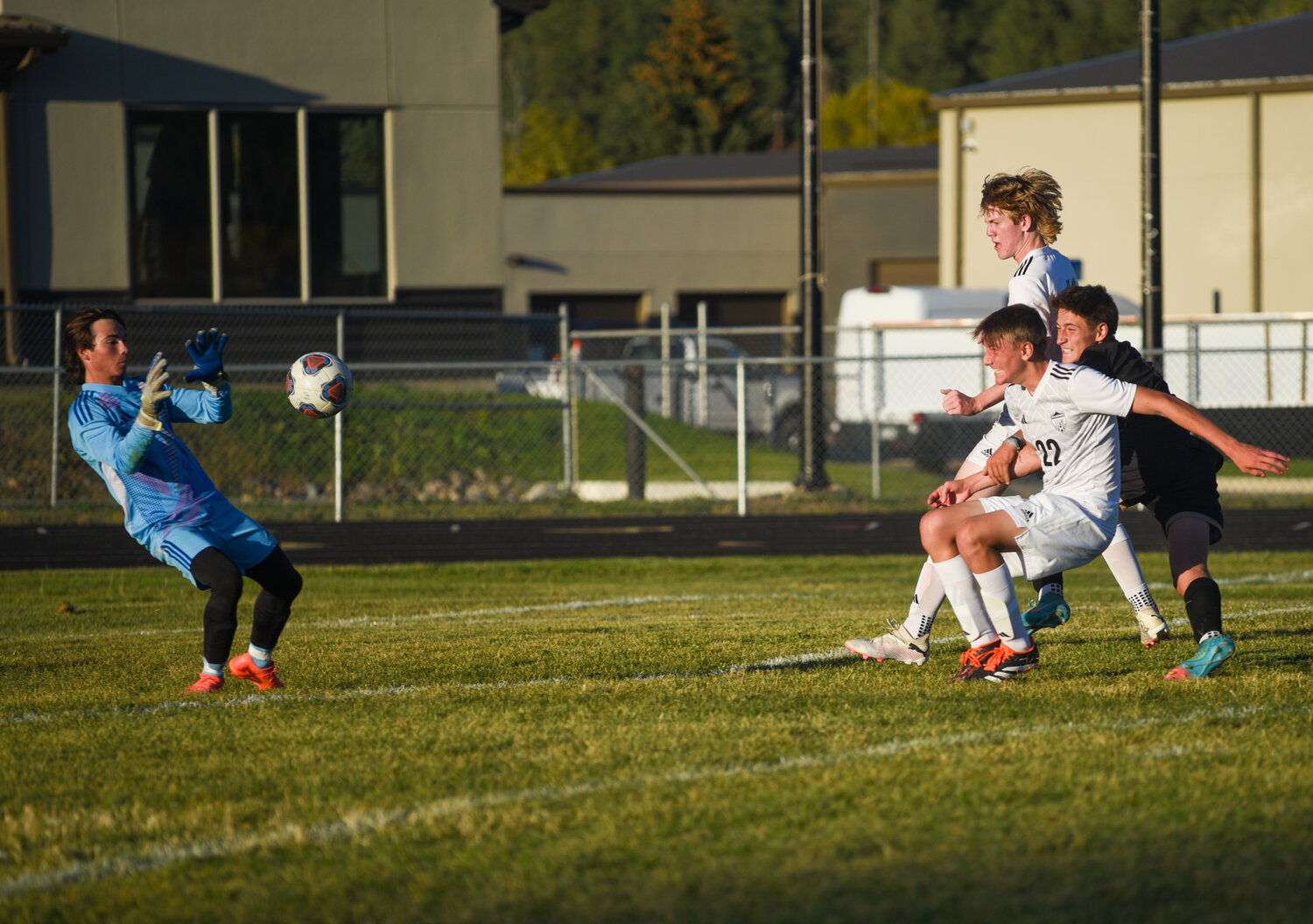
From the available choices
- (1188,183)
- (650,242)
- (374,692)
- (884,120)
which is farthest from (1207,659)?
(884,120)

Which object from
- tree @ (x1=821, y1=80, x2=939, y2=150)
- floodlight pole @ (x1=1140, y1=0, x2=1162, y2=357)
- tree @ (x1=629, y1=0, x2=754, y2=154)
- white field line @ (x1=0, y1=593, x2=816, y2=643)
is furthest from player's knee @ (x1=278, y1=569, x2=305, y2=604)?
tree @ (x1=821, y1=80, x2=939, y2=150)

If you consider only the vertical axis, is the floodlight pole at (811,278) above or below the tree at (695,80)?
below

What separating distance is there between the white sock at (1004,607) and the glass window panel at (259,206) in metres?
15.4

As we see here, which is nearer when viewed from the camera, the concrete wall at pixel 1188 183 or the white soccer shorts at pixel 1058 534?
the white soccer shorts at pixel 1058 534

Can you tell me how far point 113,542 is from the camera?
13.8m

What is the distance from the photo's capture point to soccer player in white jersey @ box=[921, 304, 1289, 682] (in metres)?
5.78

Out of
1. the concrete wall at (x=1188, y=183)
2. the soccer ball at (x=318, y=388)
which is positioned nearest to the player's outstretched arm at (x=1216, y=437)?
the soccer ball at (x=318, y=388)

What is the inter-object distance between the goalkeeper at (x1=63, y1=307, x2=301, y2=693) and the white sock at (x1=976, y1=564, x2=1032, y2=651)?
2.90 metres

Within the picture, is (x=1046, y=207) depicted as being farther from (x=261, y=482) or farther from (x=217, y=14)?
(x=217, y=14)

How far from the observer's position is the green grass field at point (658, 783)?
11.2 feet

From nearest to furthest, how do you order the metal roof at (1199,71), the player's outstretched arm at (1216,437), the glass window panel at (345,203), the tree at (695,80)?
the player's outstretched arm at (1216,437)
the glass window panel at (345,203)
the metal roof at (1199,71)
the tree at (695,80)

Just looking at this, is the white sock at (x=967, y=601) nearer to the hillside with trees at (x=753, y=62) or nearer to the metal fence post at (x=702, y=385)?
the metal fence post at (x=702, y=385)

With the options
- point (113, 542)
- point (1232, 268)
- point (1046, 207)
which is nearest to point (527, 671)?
point (1046, 207)

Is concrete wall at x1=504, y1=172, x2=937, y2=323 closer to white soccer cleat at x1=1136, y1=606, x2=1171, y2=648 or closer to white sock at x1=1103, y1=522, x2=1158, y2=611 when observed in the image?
white sock at x1=1103, y1=522, x2=1158, y2=611
